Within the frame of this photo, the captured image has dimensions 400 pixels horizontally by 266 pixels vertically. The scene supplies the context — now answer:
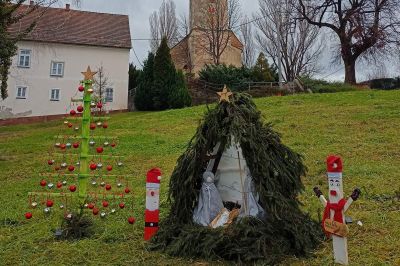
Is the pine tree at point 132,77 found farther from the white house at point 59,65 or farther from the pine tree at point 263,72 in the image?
the pine tree at point 263,72

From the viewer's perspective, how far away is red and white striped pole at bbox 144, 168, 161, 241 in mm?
4450

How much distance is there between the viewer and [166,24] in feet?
149

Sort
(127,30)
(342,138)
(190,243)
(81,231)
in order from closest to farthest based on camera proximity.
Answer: (190,243) < (81,231) < (342,138) < (127,30)

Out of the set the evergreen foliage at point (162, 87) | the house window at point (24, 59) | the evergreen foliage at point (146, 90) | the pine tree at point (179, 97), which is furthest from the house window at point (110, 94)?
the pine tree at point (179, 97)

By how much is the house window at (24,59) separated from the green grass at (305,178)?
57.5 feet

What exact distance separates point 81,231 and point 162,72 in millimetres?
24198

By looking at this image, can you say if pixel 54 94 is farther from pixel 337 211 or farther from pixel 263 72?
pixel 337 211

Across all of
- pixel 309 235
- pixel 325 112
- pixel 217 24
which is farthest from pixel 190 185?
pixel 217 24

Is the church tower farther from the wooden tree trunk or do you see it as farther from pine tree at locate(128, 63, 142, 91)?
the wooden tree trunk

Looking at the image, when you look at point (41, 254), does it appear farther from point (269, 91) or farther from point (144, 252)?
point (269, 91)

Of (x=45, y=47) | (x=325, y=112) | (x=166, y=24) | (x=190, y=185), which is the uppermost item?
(x=166, y=24)

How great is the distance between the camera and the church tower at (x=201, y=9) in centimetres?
3881

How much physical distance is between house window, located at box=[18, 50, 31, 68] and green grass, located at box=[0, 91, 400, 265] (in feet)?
57.5

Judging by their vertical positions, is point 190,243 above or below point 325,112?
below
